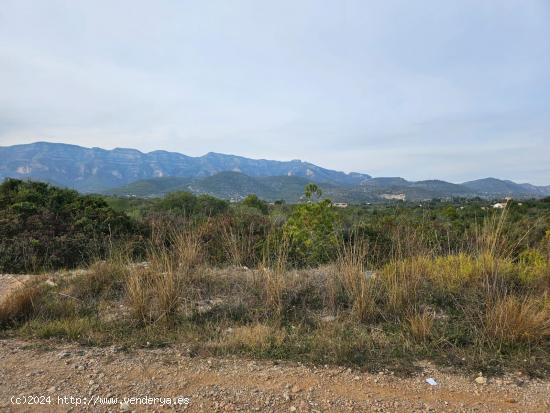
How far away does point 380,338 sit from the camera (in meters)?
3.76

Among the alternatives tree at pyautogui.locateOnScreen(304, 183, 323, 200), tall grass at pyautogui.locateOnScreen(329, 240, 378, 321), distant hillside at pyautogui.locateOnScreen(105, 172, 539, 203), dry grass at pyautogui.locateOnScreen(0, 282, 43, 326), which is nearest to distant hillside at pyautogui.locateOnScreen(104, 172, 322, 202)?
distant hillside at pyautogui.locateOnScreen(105, 172, 539, 203)

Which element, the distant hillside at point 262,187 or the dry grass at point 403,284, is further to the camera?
the distant hillside at point 262,187

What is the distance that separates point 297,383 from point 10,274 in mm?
6267

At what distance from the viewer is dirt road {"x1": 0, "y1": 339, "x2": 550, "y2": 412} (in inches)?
106

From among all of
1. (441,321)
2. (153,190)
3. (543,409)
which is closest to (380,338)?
(441,321)

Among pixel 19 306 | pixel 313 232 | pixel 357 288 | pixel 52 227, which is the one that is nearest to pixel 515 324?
pixel 357 288

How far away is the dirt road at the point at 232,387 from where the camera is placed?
2686mm

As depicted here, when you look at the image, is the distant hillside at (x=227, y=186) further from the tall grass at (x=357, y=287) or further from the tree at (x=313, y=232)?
the tall grass at (x=357, y=287)

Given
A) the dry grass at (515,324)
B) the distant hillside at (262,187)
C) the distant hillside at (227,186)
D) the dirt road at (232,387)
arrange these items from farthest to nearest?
Result: 1. the distant hillside at (227,186)
2. the distant hillside at (262,187)
3. the dry grass at (515,324)
4. the dirt road at (232,387)

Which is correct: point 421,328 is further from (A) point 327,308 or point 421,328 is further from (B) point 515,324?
(A) point 327,308

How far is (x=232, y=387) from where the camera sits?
293cm

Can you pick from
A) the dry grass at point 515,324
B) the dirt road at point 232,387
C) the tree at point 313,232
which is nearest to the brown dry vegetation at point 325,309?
the dry grass at point 515,324

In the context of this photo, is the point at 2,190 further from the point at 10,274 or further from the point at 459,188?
the point at 459,188

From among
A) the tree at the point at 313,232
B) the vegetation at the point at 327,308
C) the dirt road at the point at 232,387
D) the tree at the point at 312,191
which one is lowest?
the dirt road at the point at 232,387
